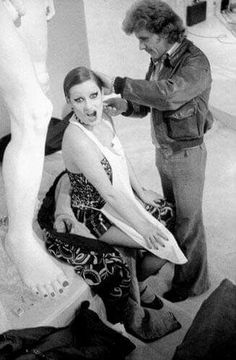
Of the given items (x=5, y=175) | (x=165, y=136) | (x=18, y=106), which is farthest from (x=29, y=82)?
(x=165, y=136)

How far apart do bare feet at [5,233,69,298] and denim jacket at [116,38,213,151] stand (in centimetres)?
87

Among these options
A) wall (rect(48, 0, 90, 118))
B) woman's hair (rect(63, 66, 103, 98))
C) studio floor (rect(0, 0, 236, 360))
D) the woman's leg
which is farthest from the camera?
wall (rect(48, 0, 90, 118))

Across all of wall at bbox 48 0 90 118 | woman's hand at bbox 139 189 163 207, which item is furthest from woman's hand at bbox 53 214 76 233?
wall at bbox 48 0 90 118

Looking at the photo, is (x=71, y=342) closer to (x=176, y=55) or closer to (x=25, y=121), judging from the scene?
(x=25, y=121)

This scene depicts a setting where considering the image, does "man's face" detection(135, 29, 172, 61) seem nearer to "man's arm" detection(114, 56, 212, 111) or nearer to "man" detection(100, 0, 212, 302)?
"man" detection(100, 0, 212, 302)

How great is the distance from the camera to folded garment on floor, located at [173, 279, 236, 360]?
1385mm

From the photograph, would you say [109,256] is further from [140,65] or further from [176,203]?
[140,65]

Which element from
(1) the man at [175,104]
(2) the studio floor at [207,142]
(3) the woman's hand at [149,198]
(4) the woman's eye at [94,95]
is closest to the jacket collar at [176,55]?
(1) the man at [175,104]

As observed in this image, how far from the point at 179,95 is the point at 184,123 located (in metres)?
0.19

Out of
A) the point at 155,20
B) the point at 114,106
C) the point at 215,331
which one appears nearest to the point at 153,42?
the point at 155,20

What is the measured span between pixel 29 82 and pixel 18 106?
0.08m

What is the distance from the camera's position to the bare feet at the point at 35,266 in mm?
1691

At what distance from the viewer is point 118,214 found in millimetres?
2061

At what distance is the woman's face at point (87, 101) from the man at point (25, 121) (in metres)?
0.17
